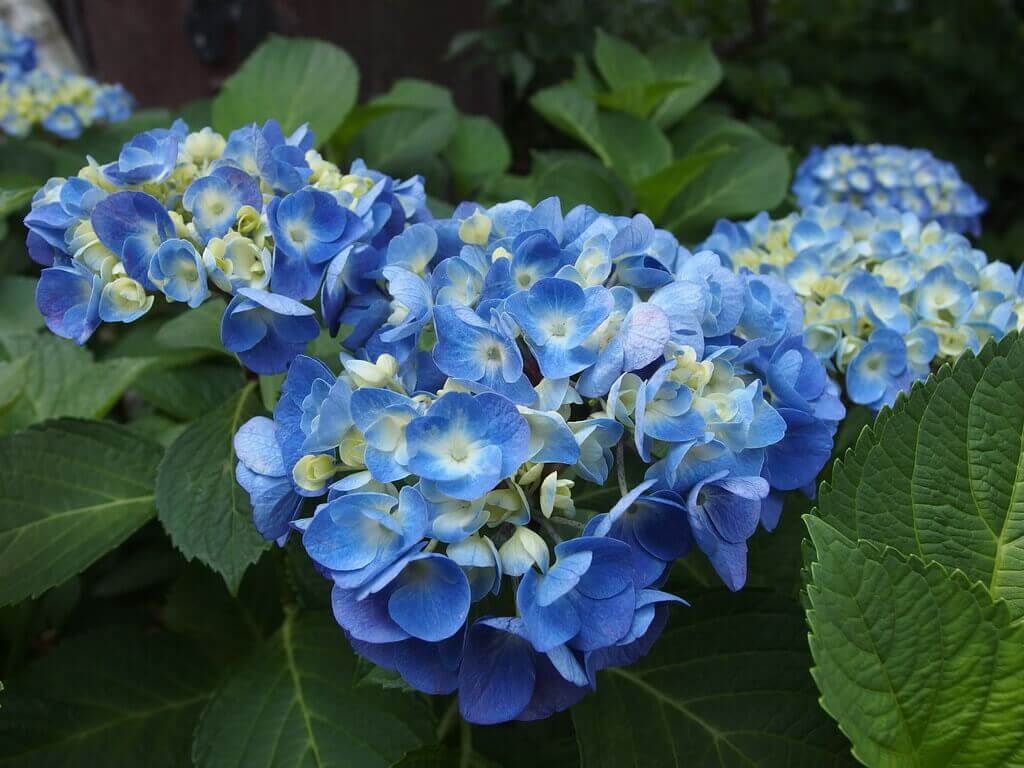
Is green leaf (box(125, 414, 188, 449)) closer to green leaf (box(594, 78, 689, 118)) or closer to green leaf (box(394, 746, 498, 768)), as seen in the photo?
green leaf (box(394, 746, 498, 768))

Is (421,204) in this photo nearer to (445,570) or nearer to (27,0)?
(445,570)

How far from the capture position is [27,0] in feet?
7.77

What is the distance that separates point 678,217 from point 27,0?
2.12 meters

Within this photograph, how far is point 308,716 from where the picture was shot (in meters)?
0.85

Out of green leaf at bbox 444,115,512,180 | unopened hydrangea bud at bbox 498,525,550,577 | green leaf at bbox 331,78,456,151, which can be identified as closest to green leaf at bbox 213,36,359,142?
green leaf at bbox 331,78,456,151

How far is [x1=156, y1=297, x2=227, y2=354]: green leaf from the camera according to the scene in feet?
3.23

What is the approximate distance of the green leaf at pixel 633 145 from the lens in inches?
59.7

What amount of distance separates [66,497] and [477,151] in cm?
109

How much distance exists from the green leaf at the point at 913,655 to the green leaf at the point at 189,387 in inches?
35.7

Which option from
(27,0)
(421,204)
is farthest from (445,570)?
(27,0)

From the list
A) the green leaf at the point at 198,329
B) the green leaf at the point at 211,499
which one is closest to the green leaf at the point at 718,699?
the green leaf at the point at 211,499

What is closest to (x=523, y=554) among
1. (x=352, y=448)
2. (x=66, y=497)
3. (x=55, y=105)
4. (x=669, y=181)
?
(x=352, y=448)

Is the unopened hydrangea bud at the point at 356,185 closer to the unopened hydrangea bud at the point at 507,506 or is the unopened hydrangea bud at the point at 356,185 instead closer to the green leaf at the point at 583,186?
the unopened hydrangea bud at the point at 507,506

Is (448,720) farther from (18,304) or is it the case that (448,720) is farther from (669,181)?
(18,304)
